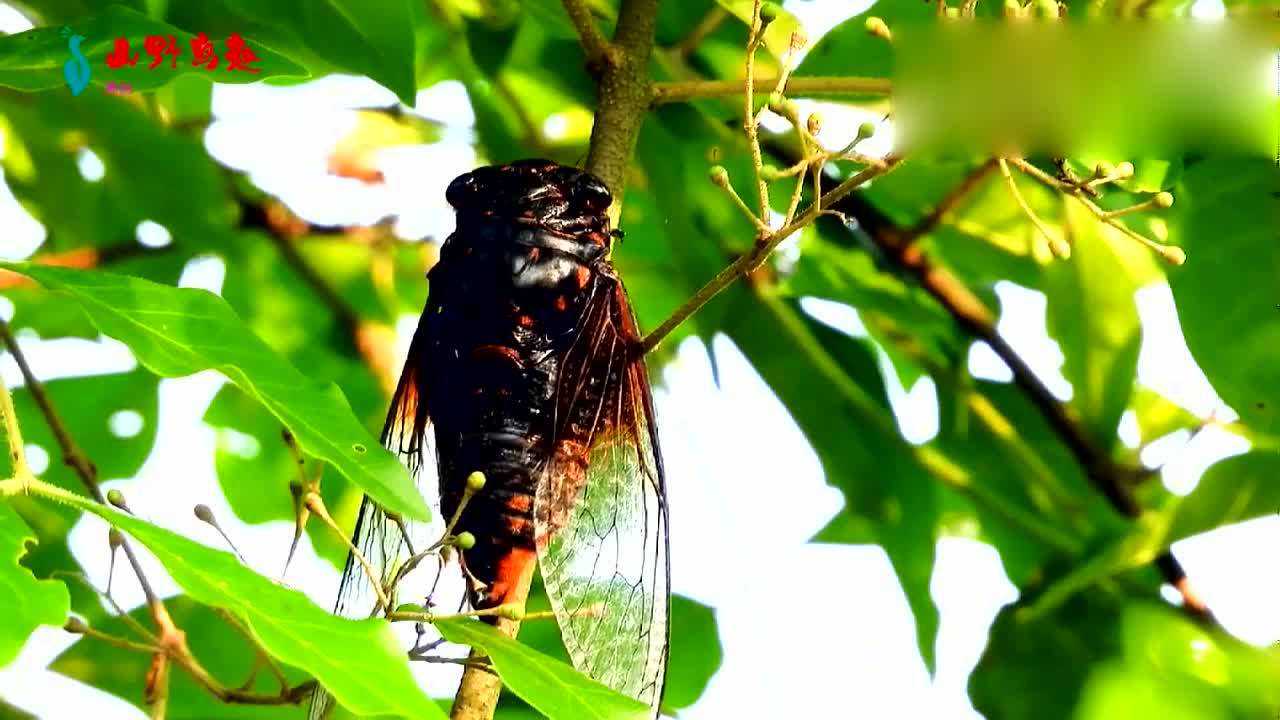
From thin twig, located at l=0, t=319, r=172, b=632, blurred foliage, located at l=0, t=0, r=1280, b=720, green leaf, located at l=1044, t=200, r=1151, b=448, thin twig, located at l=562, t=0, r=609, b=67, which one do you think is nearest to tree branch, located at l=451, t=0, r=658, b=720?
thin twig, located at l=562, t=0, r=609, b=67

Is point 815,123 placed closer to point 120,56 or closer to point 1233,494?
point 120,56

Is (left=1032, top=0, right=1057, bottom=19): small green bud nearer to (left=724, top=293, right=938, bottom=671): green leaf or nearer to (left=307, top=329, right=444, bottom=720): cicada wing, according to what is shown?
(left=307, top=329, right=444, bottom=720): cicada wing

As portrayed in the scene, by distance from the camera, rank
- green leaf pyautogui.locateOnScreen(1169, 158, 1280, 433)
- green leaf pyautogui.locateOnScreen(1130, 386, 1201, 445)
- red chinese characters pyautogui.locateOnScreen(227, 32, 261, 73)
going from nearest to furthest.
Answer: red chinese characters pyautogui.locateOnScreen(227, 32, 261, 73) < green leaf pyautogui.locateOnScreen(1169, 158, 1280, 433) < green leaf pyautogui.locateOnScreen(1130, 386, 1201, 445)

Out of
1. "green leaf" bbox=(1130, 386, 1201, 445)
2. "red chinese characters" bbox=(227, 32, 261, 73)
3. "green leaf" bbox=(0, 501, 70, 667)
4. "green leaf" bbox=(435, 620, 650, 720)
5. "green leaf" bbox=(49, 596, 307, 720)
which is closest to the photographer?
"green leaf" bbox=(0, 501, 70, 667)

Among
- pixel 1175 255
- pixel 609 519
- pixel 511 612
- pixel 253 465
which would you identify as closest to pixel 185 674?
pixel 253 465

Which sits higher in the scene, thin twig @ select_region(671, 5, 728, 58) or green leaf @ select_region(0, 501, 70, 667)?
thin twig @ select_region(671, 5, 728, 58)

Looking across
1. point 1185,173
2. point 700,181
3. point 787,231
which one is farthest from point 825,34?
point 787,231
